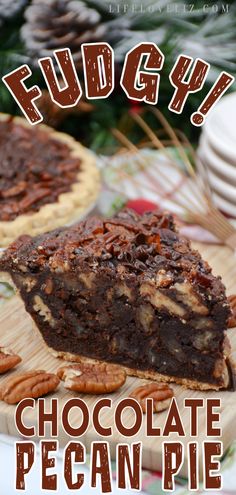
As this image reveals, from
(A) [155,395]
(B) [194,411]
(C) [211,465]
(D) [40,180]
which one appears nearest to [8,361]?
(A) [155,395]

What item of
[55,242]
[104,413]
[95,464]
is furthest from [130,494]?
[55,242]

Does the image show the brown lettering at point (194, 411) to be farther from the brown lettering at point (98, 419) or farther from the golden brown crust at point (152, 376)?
the brown lettering at point (98, 419)

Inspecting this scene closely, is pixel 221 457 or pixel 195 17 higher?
pixel 195 17

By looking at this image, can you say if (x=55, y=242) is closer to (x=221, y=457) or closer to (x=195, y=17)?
(x=221, y=457)

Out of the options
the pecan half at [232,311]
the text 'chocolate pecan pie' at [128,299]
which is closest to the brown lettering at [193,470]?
the text 'chocolate pecan pie' at [128,299]

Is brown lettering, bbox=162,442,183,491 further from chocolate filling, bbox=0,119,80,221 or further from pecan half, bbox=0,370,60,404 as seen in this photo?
chocolate filling, bbox=0,119,80,221

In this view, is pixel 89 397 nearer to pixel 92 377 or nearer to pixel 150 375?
pixel 92 377
